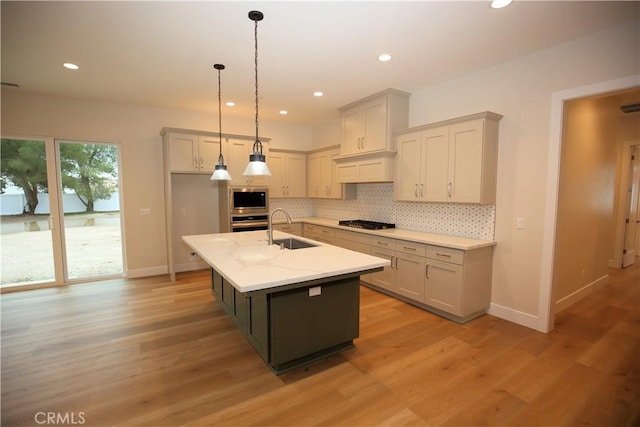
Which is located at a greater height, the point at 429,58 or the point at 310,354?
the point at 429,58

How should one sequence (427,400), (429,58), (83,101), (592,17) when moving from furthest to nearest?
1. (83,101)
2. (429,58)
3. (592,17)
4. (427,400)

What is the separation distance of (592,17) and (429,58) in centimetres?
129

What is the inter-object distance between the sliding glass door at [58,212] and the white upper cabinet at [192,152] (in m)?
1.08

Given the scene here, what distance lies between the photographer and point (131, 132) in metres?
4.92

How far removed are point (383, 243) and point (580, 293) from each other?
2737mm


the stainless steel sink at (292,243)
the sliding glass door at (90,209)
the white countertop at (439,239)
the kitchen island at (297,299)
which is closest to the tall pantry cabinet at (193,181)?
the sliding glass door at (90,209)

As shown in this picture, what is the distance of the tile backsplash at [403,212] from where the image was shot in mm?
3609

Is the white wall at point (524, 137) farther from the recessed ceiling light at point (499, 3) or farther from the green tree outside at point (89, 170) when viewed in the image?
the green tree outside at point (89, 170)

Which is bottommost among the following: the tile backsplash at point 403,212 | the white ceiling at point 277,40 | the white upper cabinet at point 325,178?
the tile backsplash at point 403,212

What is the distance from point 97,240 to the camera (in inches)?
195

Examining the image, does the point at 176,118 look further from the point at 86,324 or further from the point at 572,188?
the point at 572,188

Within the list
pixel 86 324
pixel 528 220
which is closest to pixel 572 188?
pixel 528 220

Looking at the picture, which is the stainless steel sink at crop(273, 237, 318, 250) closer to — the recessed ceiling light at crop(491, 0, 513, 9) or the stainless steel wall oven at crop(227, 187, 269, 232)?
the stainless steel wall oven at crop(227, 187, 269, 232)

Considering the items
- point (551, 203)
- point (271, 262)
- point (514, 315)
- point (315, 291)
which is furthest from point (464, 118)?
point (271, 262)
